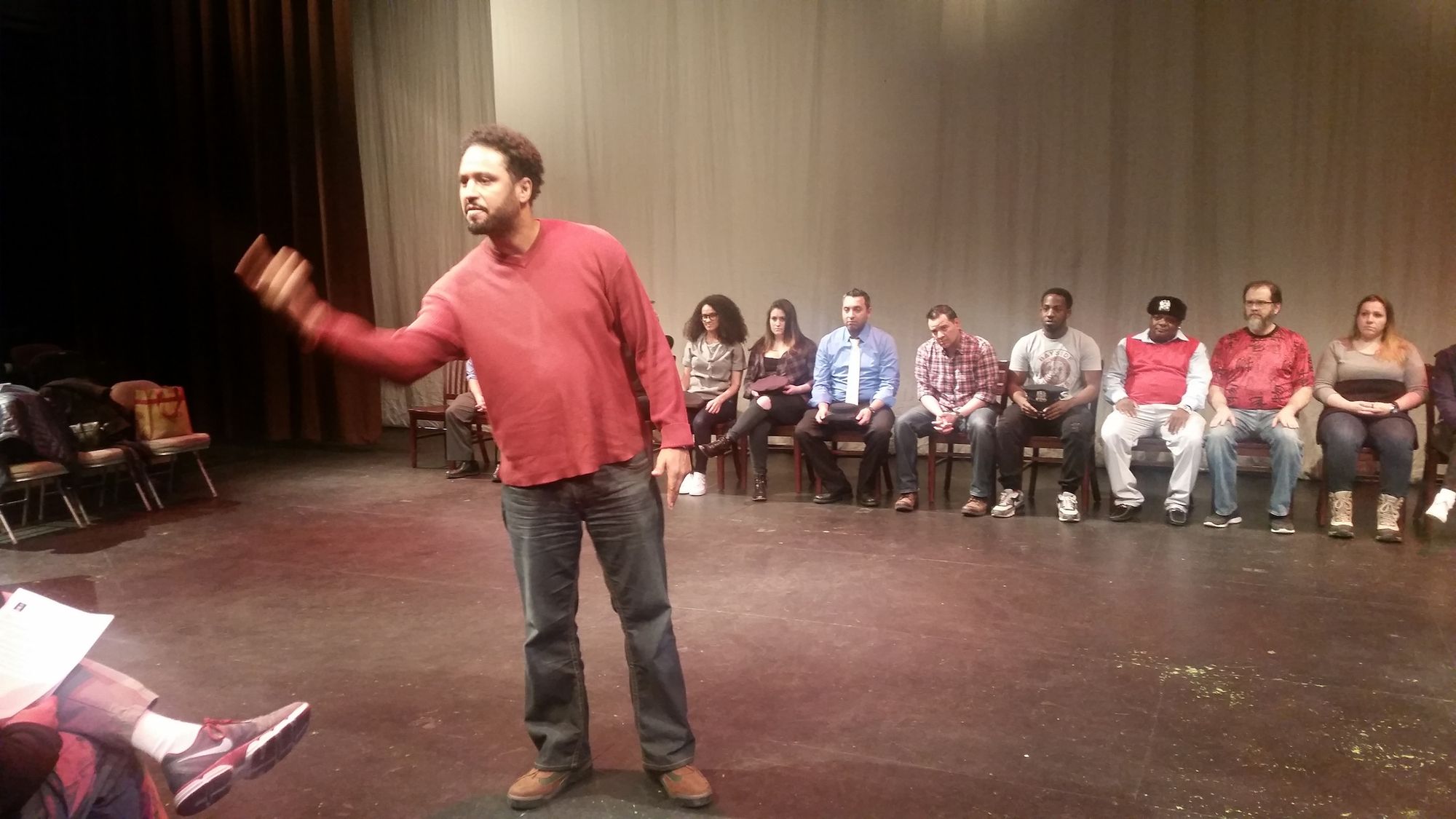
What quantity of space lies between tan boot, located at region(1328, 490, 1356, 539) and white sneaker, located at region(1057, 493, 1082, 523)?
3.59ft

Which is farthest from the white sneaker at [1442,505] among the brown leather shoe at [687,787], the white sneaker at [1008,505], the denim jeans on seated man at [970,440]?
the brown leather shoe at [687,787]

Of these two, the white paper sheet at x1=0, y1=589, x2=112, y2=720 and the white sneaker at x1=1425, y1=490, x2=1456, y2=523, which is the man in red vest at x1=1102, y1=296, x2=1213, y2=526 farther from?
the white paper sheet at x1=0, y1=589, x2=112, y2=720

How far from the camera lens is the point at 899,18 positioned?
20.4 feet

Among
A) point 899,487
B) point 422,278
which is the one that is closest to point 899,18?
point 899,487

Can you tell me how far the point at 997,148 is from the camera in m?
6.14

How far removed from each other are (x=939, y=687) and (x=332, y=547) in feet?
9.77

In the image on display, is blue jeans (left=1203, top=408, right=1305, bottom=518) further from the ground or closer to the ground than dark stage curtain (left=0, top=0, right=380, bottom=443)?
closer to the ground

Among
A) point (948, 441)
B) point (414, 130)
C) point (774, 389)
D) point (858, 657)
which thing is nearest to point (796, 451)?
point (774, 389)

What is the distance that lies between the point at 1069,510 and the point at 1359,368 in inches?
60.3

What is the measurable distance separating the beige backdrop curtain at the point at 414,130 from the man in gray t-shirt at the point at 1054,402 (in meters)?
4.48

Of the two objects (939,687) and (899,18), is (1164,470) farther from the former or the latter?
(939,687)

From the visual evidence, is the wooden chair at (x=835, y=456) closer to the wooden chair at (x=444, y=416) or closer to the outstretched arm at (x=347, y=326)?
the wooden chair at (x=444, y=416)

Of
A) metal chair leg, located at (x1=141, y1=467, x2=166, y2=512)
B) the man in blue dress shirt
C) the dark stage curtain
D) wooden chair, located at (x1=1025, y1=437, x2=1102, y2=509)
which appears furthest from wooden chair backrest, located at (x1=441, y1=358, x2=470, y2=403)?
wooden chair, located at (x1=1025, y1=437, x2=1102, y2=509)

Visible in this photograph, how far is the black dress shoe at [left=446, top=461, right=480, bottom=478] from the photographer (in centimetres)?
621
